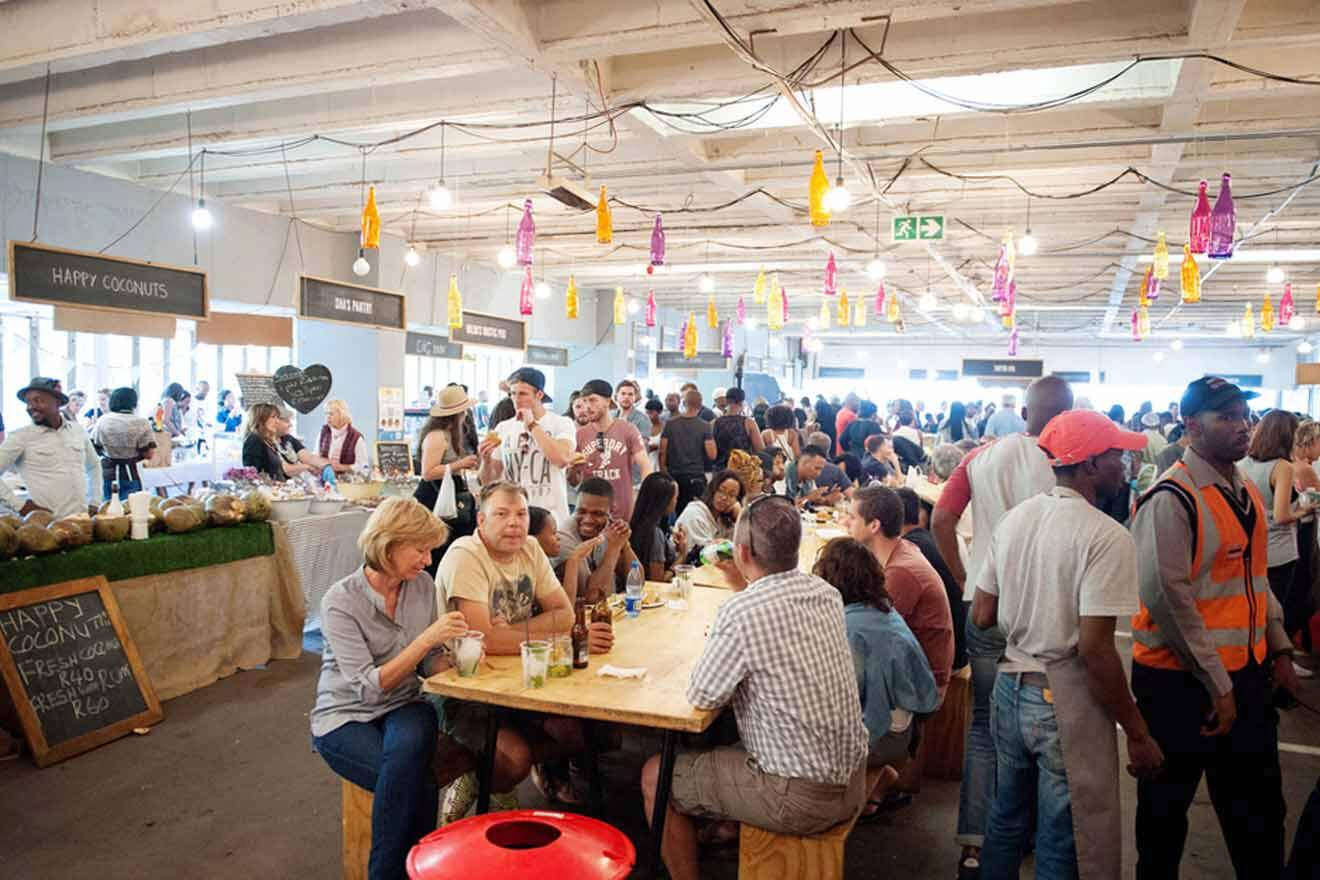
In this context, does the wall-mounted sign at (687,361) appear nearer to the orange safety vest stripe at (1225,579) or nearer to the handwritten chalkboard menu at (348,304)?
the handwritten chalkboard menu at (348,304)

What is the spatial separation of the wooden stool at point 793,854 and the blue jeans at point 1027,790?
1.50 ft

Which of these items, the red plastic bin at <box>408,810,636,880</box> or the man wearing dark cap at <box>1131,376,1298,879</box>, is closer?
the red plastic bin at <box>408,810,636,880</box>

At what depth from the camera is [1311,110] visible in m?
6.00

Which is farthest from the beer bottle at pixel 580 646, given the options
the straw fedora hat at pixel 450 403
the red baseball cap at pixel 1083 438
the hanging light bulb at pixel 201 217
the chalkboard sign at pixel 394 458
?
the hanging light bulb at pixel 201 217

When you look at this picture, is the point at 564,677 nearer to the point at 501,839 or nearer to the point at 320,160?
the point at 501,839

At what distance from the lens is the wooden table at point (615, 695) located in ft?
8.62

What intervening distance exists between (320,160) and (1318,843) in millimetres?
8426

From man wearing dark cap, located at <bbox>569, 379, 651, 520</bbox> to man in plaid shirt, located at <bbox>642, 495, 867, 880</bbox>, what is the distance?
3.29 m

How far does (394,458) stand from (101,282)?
2451 mm

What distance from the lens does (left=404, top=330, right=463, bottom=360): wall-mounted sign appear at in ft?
39.7

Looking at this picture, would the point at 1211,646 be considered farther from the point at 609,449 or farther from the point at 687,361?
the point at 687,361

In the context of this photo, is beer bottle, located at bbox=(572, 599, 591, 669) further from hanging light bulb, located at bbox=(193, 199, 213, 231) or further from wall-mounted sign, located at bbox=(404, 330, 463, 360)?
wall-mounted sign, located at bbox=(404, 330, 463, 360)

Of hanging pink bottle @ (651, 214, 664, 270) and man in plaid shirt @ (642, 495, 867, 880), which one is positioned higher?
hanging pink bottle @ (651, 214, 664, 270)

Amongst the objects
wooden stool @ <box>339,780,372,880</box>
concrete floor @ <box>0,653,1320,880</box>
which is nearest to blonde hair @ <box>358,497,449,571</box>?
wooden stool @ <box>339,780,372,880</box>
